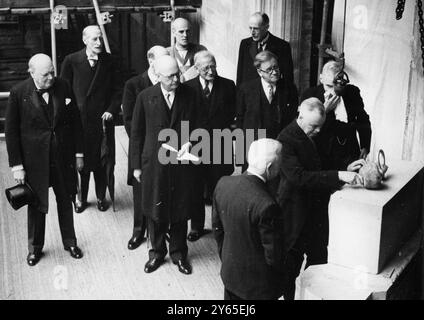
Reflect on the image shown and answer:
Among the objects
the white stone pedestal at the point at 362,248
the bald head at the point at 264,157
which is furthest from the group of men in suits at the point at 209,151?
the white stone pedestal at the point at 362,248

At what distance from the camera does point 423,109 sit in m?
6.44

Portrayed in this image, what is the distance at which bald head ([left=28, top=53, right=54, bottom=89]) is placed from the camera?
6438 millimetres

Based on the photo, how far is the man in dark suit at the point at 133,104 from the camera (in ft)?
23.2

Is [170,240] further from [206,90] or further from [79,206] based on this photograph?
[79,206]

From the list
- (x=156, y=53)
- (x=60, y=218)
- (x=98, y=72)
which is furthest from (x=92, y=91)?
(x=60, y=218)

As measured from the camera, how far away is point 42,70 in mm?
6453

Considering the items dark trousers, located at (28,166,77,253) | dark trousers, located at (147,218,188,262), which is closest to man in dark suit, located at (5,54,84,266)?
dark trousers, located at (28,166,77,253)

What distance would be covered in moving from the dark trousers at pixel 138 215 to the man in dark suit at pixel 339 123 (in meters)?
1.79

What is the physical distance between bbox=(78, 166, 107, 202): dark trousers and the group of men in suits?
0.04 feet

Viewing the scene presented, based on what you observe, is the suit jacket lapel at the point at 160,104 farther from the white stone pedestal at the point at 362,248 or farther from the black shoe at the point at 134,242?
the white stone pedestal at the point at 362,248

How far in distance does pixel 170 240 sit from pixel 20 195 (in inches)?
53.7

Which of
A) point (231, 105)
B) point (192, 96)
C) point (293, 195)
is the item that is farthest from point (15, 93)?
point (293, 195)

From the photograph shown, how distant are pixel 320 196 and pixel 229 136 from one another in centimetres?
166

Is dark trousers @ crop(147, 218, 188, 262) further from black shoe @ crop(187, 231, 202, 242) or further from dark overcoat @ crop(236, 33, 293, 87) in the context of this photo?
dark overcoat @ crop(236, 33, 293, 87)
